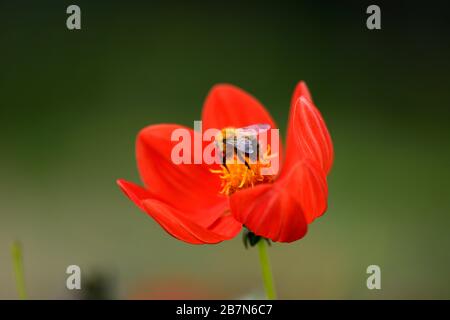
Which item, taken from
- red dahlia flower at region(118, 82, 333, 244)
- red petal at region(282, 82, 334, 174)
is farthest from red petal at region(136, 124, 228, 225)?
red petal at region(282, 82, 334, 174)

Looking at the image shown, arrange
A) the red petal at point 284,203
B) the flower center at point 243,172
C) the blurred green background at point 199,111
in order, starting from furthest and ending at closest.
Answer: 1. the blurred green background at point 199,111
2. the flower center at point 243,172
3. the red petal at point 284,203

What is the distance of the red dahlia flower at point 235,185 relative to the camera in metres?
0.43

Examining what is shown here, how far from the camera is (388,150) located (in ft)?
3.50

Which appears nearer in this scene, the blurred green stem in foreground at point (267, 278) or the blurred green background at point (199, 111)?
the blurred green stem in foreground at point (267, 278)

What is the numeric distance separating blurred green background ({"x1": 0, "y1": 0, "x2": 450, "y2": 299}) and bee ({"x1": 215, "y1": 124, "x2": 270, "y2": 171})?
0.92 ft

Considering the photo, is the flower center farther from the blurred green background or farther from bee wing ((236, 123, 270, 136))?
the blurred green background

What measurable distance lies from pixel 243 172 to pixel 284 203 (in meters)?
0.11

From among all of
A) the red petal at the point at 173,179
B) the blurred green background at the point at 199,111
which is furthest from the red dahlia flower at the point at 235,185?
the blurred green background at the point at 199,111

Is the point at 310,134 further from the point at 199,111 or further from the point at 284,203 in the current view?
the point at 199,111

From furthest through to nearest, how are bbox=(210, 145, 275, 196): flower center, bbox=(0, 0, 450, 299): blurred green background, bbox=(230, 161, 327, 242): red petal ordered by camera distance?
1. bbox=(0, 0, 450, 299): blurred green background
2. bbox=(210, 145, 275, 196): flower center
3. bbox=(230, 161, 327, 242): red petal

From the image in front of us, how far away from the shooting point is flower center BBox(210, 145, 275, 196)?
0.53m

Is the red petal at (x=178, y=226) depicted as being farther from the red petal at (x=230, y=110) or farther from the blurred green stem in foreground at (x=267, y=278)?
the red petal at (x=230, y=110)

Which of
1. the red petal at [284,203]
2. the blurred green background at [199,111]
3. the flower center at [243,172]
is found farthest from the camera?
the blurred green background at [199,111]

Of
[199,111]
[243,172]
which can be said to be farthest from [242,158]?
[199,111]
